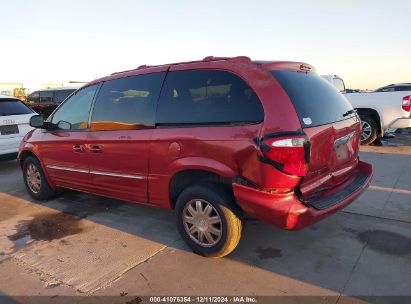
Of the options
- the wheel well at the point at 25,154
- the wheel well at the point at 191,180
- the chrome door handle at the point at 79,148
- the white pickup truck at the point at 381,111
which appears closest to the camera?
the wheel well at the point at 191,180

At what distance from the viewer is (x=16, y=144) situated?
7.74 metres

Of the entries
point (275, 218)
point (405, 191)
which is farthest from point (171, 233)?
point (405, 191)

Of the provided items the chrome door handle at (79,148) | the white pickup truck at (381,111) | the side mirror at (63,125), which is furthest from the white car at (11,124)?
the white pickup truck at (381,111)

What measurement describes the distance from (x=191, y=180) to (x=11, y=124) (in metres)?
5.64

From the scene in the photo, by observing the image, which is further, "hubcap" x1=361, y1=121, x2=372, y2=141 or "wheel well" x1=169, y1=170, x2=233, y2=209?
"hubcap" x1=361, y1=121, x2=372, y2=141

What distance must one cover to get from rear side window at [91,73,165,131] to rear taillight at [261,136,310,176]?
55.5 inches

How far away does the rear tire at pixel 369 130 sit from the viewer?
9586 millimetres

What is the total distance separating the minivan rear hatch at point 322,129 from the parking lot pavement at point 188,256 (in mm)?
675

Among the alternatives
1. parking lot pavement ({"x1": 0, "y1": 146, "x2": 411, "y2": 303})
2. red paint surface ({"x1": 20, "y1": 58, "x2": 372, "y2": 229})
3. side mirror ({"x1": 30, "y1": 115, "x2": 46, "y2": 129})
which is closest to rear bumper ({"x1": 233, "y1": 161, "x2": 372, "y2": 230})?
red paint surface ({"x1": 20, "y1": 58, "x2": 372, "y2": 229})

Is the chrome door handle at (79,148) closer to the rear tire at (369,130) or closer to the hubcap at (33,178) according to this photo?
the hubcap at (33,178)

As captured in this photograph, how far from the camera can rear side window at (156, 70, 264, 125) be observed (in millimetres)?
3234

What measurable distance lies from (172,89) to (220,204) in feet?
4.26

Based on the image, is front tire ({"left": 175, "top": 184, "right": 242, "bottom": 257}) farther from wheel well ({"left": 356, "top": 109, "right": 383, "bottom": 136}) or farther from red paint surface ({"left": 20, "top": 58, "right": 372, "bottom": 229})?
wheel well ({"left": 356, "top": 109, "right": 383, "bottom": 136})

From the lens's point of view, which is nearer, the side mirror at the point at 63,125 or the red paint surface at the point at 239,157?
the red paint surface at the point at 239,157
